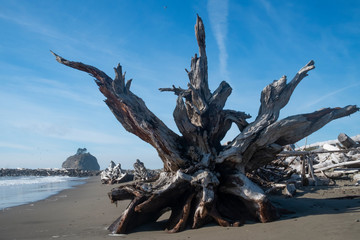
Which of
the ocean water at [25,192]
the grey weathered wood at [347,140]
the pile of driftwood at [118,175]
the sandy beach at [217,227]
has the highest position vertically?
the grey weathered wood at [347,140]

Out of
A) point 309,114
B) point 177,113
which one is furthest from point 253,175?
point 177,113

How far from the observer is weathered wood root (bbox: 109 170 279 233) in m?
5.22

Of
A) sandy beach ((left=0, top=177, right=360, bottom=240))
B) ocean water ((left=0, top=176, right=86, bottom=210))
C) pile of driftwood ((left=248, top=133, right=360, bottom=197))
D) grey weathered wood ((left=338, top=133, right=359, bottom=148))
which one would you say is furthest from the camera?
grey weathered wood ((left=338, top=133, right=359, bottom=148))

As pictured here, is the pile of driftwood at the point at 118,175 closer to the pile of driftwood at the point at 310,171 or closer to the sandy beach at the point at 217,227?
the pile of driftwood at the point at 310,171

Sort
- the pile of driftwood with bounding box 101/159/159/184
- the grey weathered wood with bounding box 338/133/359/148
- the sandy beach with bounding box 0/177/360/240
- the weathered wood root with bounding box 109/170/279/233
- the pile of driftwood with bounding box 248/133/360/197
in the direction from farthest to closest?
1. the pile of driftwood with bounding box 101/159/159/184
2. the grey weathered wood with bounding box 338/133/359/148
3. the pile of driftwood with bounding box 248/133/360/197
4. the weathered wood root with bounding box 109/170/279/233
5. the sandy beach with bounding box 0/177/360/240

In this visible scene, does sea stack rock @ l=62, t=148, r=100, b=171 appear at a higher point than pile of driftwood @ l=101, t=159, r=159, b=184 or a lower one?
higher

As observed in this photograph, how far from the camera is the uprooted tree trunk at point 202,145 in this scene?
5.46 m

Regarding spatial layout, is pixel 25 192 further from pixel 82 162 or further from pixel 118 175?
→ pixel 82 162

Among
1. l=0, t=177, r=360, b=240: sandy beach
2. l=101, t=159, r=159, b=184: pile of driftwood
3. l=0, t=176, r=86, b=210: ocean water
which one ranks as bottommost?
l=0, t=177, r=360, b=240: sandy beach

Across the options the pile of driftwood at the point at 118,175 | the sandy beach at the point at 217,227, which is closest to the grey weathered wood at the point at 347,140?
the sandy beach at the point at 217,227

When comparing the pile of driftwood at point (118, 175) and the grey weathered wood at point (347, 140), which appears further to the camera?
the pile of driftwood at point (118, 175)

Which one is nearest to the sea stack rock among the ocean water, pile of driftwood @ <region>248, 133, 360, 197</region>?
the ocean water

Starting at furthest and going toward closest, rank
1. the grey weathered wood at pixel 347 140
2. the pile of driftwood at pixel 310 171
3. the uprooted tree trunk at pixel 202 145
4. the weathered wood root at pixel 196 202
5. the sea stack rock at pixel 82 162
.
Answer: the sea stack rock at pixel 82 162, the grey weathered wood at pixel 347 140, the pile of driftwood at pixel 310 171, the uprooted tree trunk at pixel 202 145, the weathered wood root at pixel 196 202

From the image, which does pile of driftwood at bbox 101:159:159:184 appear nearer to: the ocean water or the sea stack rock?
the ocean water
